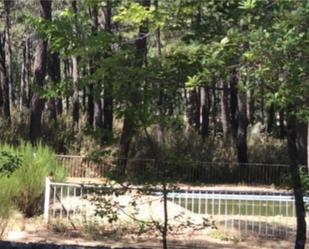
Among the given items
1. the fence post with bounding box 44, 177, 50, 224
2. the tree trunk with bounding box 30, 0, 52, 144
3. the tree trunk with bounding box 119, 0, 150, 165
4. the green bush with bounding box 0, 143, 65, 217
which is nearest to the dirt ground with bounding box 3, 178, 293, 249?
the fence post with bounding box 44, 177, 50, 224

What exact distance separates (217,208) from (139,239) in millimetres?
2517

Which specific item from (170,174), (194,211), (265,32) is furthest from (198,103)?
(265,32)

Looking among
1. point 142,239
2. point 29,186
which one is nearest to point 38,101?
point 29,186

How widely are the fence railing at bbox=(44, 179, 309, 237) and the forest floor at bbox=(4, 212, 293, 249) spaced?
319 millimetres

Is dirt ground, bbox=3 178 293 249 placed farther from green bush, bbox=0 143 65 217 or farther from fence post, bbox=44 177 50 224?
green bush, bbox=0 143 65 217

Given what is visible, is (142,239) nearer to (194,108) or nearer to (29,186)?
(29,186)

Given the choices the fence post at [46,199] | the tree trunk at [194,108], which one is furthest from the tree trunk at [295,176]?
the tree trunk at [194,108]

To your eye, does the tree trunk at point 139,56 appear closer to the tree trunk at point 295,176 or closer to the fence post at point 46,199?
the tree trunk at point 295,176

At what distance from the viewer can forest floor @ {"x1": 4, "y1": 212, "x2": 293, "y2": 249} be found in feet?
34.6

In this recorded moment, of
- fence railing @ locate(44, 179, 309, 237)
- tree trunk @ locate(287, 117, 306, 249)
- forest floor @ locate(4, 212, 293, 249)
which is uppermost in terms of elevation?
tree trunk @ locate(287, 117, 306, 249)

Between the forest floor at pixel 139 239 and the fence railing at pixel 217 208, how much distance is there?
12.6 inches

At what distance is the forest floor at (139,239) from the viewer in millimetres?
10547

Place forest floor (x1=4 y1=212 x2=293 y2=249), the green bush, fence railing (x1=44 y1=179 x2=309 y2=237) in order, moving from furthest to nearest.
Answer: the green bush, fence railing (x1=44 y1=179 x2=309 y2=237), forest floor (x1=4 y1=212 x2=293 y2=249)

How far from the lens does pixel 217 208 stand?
1277cm
